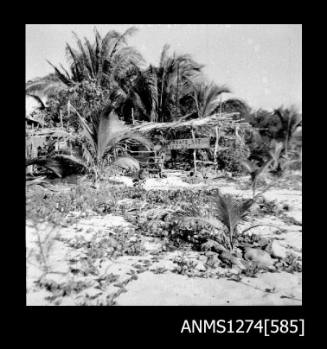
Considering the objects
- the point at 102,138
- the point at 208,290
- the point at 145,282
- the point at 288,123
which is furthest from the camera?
the point at 288,123

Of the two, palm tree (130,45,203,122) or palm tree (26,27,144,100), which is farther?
palm tree (130,45,203,122)

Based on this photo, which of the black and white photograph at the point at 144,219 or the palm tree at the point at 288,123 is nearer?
the black and white photograph at the point at 144,219

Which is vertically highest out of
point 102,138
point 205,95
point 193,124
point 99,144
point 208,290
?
point 205,95

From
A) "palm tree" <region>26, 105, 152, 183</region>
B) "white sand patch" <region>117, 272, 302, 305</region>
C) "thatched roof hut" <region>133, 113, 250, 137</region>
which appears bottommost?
"white sand patch" <region>117, 272, 302, 305</region>

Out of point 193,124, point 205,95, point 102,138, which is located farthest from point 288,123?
point 102,138

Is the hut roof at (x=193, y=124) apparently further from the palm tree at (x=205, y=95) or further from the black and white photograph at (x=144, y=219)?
the palm tree at (x=205, y=95)

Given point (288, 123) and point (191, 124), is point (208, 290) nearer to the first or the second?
point (191, 124)

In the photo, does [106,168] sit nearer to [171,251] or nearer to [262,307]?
[171,251]

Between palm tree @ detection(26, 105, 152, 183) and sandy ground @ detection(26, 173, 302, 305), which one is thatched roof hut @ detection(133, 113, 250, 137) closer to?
palm tree @ detection(26, 105, 152, 183)

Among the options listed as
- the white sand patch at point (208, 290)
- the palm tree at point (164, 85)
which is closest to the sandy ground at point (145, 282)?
the white sand patch at point (208, 290)

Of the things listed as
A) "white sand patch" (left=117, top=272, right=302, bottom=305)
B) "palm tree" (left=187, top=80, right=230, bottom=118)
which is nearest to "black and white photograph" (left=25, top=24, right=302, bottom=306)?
"white sand patch" (left=117, top=272, right=302, bottom=305)

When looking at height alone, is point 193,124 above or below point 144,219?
above

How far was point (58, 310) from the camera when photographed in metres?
2.55
